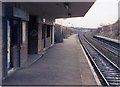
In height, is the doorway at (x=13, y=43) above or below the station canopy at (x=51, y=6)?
below

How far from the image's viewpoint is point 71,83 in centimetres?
1139

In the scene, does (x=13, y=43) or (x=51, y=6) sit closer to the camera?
(x=13, y=43)

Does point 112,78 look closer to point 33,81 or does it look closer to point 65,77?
point 65,77

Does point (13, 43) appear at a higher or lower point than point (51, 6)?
lower

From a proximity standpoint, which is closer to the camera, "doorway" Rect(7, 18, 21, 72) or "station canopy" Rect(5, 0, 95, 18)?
"station canopy" Rect(5, 0, 95, 18)

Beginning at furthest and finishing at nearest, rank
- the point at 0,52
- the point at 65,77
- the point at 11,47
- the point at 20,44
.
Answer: the point at 20,44 → the point at 11,47 → the point at 65,77 → the point at 0,52

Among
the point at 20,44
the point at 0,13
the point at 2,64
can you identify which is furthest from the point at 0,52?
the point at 20,44

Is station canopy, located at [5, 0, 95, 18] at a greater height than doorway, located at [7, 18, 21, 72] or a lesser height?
greater

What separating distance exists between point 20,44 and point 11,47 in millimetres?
1693

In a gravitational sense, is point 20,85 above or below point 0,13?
below

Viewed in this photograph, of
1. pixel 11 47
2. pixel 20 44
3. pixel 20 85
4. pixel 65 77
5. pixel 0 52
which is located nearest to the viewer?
pixel 20 85

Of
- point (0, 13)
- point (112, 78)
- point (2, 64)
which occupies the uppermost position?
point (0, 13)

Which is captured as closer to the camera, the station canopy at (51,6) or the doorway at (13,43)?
the station canopy at (51,6)

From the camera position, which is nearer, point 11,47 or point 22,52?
point 11,47
